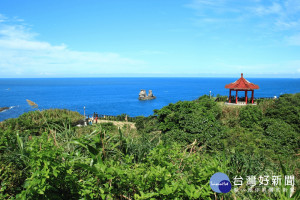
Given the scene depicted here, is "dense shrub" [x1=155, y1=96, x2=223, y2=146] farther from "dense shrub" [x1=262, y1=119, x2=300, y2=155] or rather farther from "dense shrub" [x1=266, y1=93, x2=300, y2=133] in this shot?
"dense shrub" [x1=266, y1=93, x2=300, y2=133]

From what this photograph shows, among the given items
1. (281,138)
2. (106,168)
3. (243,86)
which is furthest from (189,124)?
(243,86)

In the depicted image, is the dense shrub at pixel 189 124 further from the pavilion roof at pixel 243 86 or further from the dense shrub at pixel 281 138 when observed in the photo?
the pavilion roof at pixel 243 86

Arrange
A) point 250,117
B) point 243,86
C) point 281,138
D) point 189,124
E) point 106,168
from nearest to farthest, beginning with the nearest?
point 106,168, point 189,124, point 281,138, point 250,117, point 243,86

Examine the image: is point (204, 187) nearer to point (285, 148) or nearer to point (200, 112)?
point (200, 112)

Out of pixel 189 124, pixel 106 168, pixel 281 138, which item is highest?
pixel 106 168

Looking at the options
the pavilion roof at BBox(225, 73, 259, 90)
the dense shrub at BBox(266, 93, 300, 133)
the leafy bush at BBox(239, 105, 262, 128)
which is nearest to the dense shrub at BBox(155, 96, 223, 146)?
the leafy bush at BBox(239, 105, 262, 128)

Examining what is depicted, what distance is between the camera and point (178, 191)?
7.68ft

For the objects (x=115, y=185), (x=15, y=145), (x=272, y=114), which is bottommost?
(x=272, y=114)

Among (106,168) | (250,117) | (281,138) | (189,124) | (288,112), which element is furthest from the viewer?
(288,112)

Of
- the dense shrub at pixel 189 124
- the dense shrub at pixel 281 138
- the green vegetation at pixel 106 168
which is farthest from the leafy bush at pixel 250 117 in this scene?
the green vegetation at pixel 106 168

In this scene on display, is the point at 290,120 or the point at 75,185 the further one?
the point at 290,120

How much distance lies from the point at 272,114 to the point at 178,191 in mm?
16166

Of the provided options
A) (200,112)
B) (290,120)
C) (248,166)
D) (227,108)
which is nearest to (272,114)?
(290,120)

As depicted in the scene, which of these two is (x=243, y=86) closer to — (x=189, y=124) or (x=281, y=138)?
(x=281, y=138)
